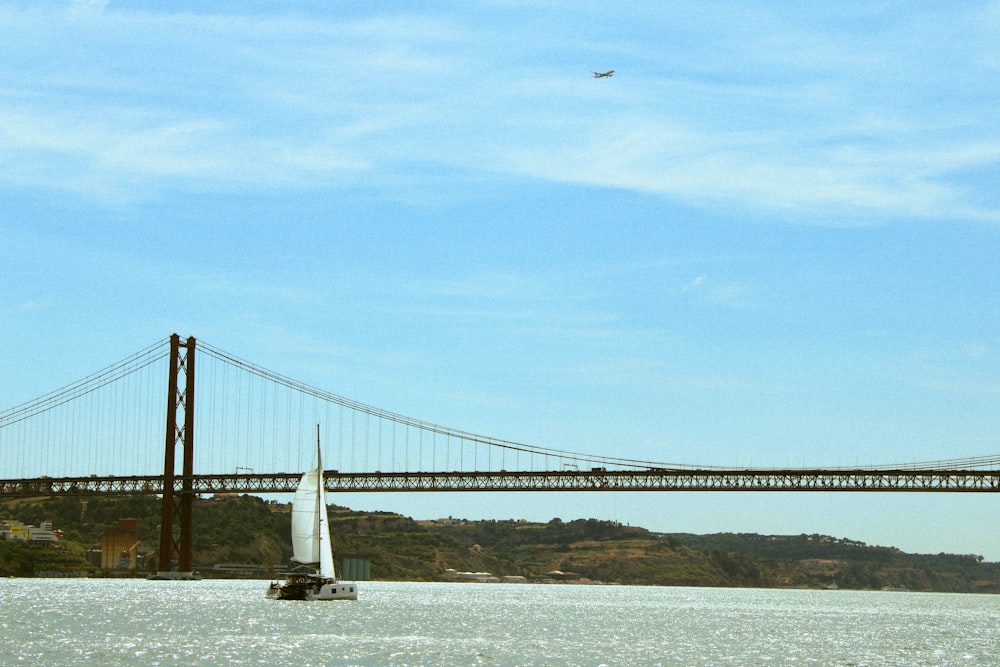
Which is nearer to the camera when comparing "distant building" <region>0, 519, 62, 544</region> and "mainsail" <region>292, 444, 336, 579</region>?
"mainsail" <region>292, 444, 336, 579</region>

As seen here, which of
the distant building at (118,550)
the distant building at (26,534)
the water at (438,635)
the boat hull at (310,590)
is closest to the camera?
the water at (438,635)

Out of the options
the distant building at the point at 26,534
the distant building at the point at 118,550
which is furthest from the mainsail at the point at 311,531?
the distant building at the point at 26,534

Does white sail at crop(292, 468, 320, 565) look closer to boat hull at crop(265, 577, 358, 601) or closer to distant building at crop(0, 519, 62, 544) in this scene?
boat hull at crop(265, 577, 358, 601)

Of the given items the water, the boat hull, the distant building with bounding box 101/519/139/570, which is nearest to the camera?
the water

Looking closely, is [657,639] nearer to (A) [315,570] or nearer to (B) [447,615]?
(B) [447,615]

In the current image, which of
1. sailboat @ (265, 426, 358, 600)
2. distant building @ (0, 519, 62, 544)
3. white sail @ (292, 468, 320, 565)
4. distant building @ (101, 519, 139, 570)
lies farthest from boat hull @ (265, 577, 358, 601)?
distant building @ (0, 519, 62, 544)

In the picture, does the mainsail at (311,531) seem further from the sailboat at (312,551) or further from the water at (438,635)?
Answer: the water at (438,635)

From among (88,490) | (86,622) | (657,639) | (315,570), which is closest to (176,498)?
(88,490)
